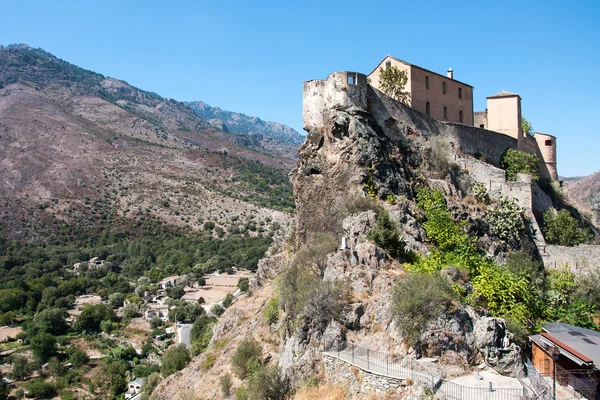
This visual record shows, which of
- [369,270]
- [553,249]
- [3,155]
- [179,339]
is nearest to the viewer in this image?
[369,270]

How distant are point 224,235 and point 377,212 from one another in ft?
264

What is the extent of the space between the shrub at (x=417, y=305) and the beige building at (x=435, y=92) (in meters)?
15.0

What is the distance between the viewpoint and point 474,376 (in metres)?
13.0

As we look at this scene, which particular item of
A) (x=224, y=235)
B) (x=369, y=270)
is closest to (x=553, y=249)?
(x=369, y=270)

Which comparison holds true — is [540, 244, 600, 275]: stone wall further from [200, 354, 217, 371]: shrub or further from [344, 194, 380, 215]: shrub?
[200, 354, 217, 371]: shrub

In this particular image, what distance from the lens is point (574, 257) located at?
2350 cm

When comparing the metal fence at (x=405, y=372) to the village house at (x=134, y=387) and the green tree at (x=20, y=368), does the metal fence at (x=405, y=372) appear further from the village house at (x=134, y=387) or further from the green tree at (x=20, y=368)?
the green tree at (x=20, y=368)

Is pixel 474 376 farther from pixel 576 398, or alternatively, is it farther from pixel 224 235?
pixel 224 235

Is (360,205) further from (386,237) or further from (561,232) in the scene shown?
(561,232)

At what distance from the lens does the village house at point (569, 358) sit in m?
12.3

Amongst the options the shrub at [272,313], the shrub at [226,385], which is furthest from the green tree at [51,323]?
the shrub at [272,313]

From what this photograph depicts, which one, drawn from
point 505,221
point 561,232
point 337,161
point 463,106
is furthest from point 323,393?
point 463,106

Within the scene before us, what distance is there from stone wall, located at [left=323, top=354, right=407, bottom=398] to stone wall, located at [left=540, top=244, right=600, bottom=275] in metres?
14.4

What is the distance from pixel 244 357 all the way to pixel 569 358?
1314 centimetres
